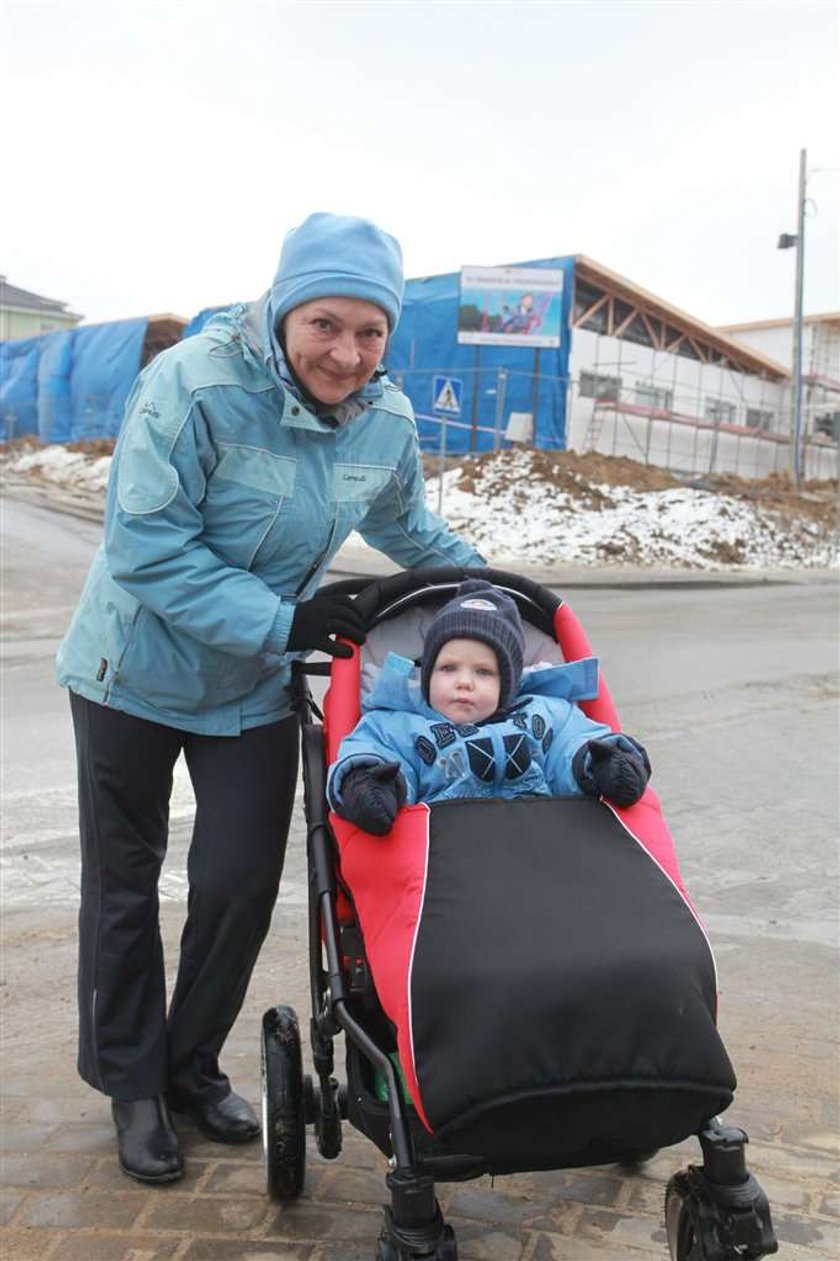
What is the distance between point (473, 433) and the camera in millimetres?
30922

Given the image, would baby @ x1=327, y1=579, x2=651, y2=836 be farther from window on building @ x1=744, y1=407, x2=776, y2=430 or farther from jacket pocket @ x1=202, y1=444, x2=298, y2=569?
window on building @ x1=744, y1=407, x2=776, y2=430

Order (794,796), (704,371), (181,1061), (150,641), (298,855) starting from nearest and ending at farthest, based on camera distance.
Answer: (150,641) < (181,1061) < (298,855) < (794,796) < (704,371)

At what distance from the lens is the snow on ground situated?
74.8 ft

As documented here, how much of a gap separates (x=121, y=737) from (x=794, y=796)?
193 inches

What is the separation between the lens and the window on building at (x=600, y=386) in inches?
1256

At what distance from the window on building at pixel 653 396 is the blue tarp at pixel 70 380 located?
15.0 metres

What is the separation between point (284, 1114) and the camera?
2736 millimetres

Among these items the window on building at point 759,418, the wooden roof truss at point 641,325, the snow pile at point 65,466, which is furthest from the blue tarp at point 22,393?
the window on building at point 759,418

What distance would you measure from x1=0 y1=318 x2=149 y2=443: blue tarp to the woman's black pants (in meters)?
35.2

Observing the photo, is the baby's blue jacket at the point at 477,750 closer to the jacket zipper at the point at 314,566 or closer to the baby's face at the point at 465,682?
the baby's face at the point at 465,682

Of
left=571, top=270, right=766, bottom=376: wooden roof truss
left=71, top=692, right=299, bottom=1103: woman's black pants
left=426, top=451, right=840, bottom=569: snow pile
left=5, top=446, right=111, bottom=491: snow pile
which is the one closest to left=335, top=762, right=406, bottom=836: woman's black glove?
left=71, top=692, right=299, bottom=1103: woman's black pants

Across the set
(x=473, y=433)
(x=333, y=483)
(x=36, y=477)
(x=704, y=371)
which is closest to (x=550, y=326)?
(x=473, y=433)

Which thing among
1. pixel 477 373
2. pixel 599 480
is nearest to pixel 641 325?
pixel 477 373

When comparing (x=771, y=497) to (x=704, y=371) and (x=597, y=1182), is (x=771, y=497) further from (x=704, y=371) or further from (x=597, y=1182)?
(x=597, y=1182)
